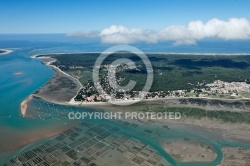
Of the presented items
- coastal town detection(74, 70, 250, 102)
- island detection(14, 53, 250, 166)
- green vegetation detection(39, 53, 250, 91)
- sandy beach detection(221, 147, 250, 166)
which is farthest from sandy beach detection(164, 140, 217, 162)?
green vegetation detection(39, 53, 250, 91)

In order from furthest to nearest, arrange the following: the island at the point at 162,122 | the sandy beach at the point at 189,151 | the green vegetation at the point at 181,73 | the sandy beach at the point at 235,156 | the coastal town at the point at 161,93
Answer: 1. the green vegetation at the point at 181,73
2. the coastal town at the point at 161,93
3. the island at the point at 162,122
4. the sandy beach at the point at 189,151
5. the sandy beach at the point at 235,156

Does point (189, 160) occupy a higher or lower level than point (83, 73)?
lower

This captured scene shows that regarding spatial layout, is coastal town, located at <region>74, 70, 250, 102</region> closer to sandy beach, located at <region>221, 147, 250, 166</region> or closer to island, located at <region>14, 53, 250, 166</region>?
island, located at <region>14, 53, 250, 166</region>

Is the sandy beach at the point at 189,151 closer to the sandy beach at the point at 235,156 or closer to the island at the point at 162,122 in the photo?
the island at the point at 162,122

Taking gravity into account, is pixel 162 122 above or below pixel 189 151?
above

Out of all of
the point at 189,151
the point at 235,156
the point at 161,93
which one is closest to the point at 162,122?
the point at 189,151

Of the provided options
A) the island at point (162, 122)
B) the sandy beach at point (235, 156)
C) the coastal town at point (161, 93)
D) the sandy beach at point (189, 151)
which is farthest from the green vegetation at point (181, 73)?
the sandy beach at point (235, 156)

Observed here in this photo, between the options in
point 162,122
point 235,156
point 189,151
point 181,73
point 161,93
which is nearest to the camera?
point 235,156

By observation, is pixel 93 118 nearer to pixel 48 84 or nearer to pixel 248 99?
pixel 48 84

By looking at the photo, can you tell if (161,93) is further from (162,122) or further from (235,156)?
(235,156)

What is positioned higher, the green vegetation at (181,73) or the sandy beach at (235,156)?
the green vegetation at (181,73)

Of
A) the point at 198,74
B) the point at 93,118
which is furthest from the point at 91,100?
the point at 198,74
